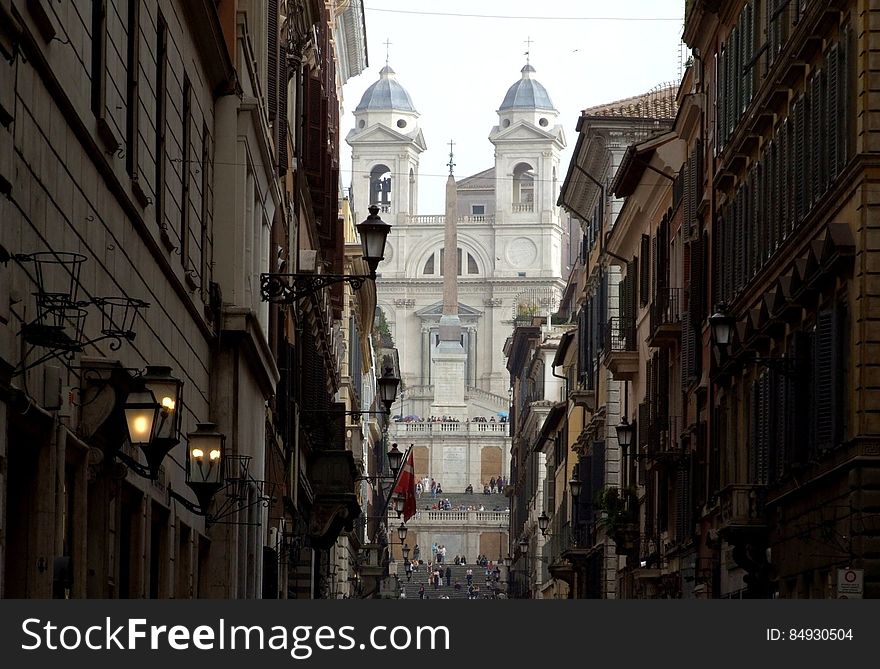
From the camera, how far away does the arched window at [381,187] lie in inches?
7677

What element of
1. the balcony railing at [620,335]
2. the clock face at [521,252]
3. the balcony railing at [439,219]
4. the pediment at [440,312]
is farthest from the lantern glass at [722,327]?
the balcony railing at [439,219]

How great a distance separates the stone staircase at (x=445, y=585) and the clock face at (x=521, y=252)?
69314 mm

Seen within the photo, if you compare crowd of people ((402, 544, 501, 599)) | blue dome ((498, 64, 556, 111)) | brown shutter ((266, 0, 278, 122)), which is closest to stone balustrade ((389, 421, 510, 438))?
crowd of people ((402, 544, 501, 599))

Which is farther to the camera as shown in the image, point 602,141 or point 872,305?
point 602,141

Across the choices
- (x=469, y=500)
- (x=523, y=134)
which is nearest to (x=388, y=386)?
(x=469, y=500)

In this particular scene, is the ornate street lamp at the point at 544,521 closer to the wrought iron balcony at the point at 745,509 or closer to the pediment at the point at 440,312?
the wrought iron balcony at the point at 745,509

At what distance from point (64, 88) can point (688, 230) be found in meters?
26.0

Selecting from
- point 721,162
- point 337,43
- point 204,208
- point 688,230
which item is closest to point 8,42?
point 204,208

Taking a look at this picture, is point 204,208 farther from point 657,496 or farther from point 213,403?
point 657,496

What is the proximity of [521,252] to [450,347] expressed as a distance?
1750 centimetres

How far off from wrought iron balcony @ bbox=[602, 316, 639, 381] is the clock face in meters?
139

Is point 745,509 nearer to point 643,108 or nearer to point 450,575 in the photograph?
point 643,108

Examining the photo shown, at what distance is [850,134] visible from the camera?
76.7 feet

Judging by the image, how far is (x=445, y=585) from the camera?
114 meters
